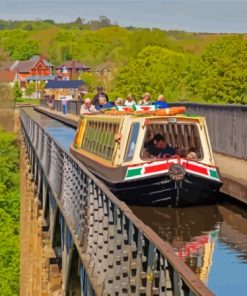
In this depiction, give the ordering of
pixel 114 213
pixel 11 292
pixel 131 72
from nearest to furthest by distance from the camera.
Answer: pixel 114 213, pixel 11 292, pixel 131 72

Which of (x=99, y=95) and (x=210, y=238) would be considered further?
(x=99, y=95)

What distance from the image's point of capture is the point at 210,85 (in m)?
64.7

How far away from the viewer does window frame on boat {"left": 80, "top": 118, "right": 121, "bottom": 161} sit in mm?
17094

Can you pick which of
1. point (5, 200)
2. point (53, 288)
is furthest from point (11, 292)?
point (53, 288)

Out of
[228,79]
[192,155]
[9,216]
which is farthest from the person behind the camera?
[228,79]

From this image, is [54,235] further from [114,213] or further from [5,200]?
[5,200]

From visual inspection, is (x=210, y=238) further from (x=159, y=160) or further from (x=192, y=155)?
(x=192, y=155)

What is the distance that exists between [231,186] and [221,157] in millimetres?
5993

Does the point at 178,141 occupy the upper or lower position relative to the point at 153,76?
upper

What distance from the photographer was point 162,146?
16000 millimetres

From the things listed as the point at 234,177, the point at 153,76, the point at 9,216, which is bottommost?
the point at 9,216

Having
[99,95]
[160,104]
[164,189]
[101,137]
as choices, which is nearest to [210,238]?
[164,189]

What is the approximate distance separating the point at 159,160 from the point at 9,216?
47124mm

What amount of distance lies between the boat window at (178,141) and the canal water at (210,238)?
1118mm
